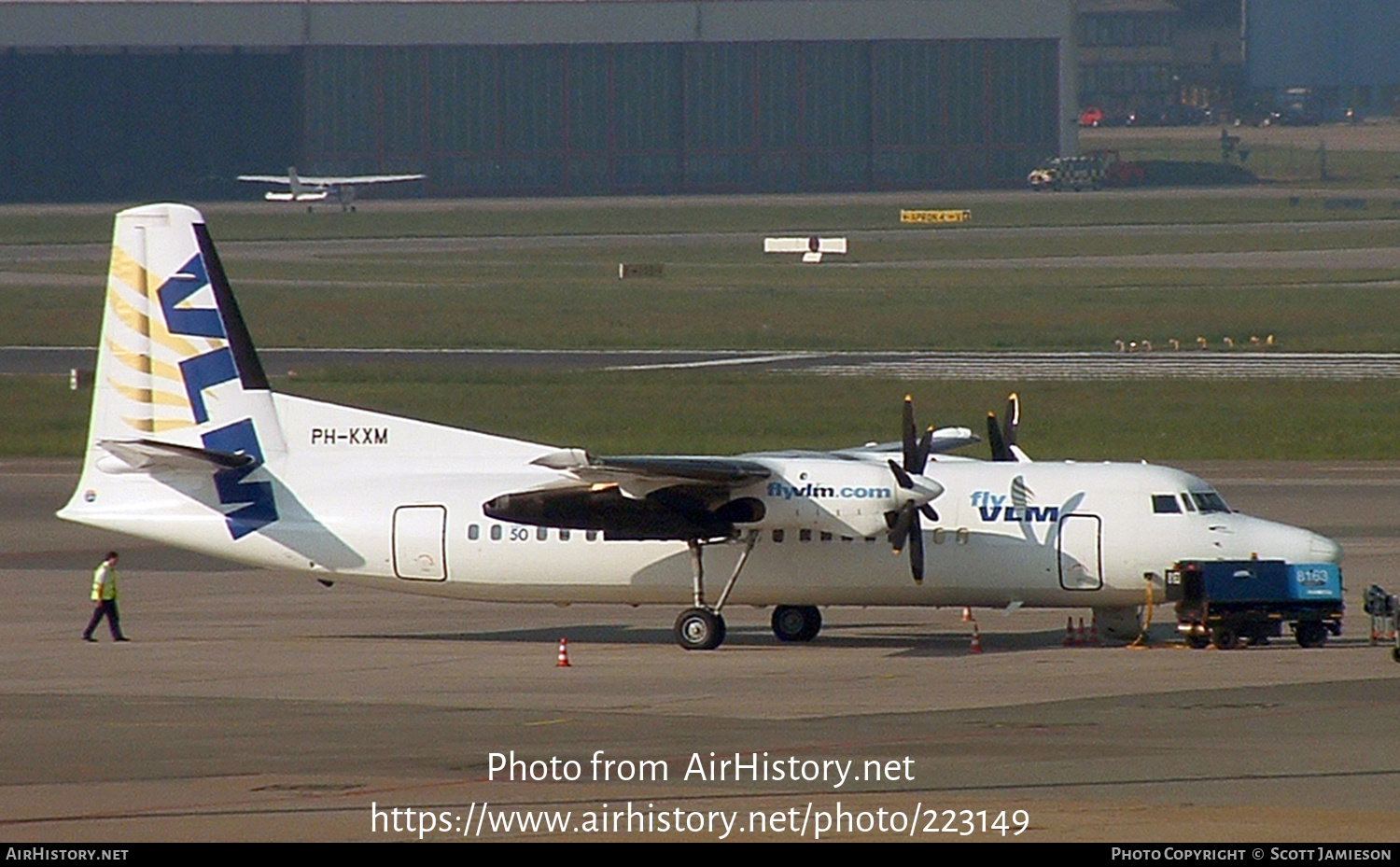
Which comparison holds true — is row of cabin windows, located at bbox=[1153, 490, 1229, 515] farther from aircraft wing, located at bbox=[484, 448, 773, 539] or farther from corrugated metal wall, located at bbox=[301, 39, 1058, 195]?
corrugated metal wall, located at bbox=[301, 39, 1058, 195]

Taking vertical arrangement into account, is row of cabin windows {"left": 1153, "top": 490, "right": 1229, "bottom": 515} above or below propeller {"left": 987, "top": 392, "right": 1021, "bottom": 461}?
below

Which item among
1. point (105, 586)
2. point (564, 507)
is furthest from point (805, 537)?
point (105, 586)

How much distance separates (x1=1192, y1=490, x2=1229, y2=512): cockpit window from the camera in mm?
31234

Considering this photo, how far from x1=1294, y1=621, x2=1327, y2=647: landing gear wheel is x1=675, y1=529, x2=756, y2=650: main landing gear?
24.6 ft

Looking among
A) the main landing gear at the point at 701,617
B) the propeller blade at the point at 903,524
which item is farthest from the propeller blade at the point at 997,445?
the main landing gear at the point at 701,617

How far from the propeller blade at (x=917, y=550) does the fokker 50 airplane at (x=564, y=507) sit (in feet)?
0.16

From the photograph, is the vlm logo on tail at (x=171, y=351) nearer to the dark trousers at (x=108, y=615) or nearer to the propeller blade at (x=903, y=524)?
the dark trousers at (x=108, y=615)

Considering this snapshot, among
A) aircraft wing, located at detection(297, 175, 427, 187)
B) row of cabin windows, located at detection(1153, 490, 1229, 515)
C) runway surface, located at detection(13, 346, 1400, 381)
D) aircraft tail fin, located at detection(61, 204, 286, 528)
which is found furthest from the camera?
aircraft wing, located at detection(297, 175, 427, 187)

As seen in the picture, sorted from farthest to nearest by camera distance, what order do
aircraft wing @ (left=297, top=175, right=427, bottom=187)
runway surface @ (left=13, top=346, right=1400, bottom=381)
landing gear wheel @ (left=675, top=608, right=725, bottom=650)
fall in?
1. aircraft wing @ (left=297, top=175, right=427, bottom=187)
2. runway surface @ (left=13, top=346, right=1400, bottom=381)
3. landing gear wheel @ (left=675, top=608, right=725, bottom=650)

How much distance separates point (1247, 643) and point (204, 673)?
548 inches

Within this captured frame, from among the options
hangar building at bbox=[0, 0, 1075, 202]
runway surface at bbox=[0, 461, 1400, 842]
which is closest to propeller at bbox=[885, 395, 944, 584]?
runway surface at bbox=[0, 461, 1400, 842]

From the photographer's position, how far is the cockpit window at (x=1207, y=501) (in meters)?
31.2

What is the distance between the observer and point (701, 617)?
101ft

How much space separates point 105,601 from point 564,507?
6.76m
